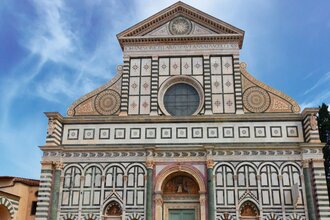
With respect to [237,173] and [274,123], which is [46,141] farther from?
[274,123]

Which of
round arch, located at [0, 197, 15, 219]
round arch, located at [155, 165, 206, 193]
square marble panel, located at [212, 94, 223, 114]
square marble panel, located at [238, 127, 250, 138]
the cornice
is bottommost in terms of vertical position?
round arch, located at [0, 197, 15, 219]

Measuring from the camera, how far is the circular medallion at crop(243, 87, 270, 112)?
20.7 m

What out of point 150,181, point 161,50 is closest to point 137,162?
point 150,181

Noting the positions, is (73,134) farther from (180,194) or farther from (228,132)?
(228,132)

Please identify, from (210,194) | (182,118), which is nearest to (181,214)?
(210,194)

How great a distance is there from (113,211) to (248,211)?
6233 mm

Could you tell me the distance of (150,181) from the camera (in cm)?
1934

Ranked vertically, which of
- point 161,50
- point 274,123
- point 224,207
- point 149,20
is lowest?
point 224,207

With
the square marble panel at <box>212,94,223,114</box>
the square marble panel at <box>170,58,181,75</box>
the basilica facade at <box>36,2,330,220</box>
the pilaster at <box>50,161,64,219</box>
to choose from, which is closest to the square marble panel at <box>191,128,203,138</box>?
the basilica facade at <box>36,2,330,220</box>

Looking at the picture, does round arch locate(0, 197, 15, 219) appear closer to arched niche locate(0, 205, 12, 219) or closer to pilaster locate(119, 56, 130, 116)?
arched niche locate(0, 205, 12, 219)

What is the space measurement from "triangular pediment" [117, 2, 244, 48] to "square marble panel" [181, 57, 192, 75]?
3.84ft

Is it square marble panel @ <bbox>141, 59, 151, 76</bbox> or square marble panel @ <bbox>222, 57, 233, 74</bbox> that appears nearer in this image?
square marble panel @ <bbox>222, 57, 233, 74</bbox>

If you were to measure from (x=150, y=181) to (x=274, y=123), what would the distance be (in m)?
6.57

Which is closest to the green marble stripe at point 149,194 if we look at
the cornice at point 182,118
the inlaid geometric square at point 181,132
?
the inlaid geometric square at point 181,132
